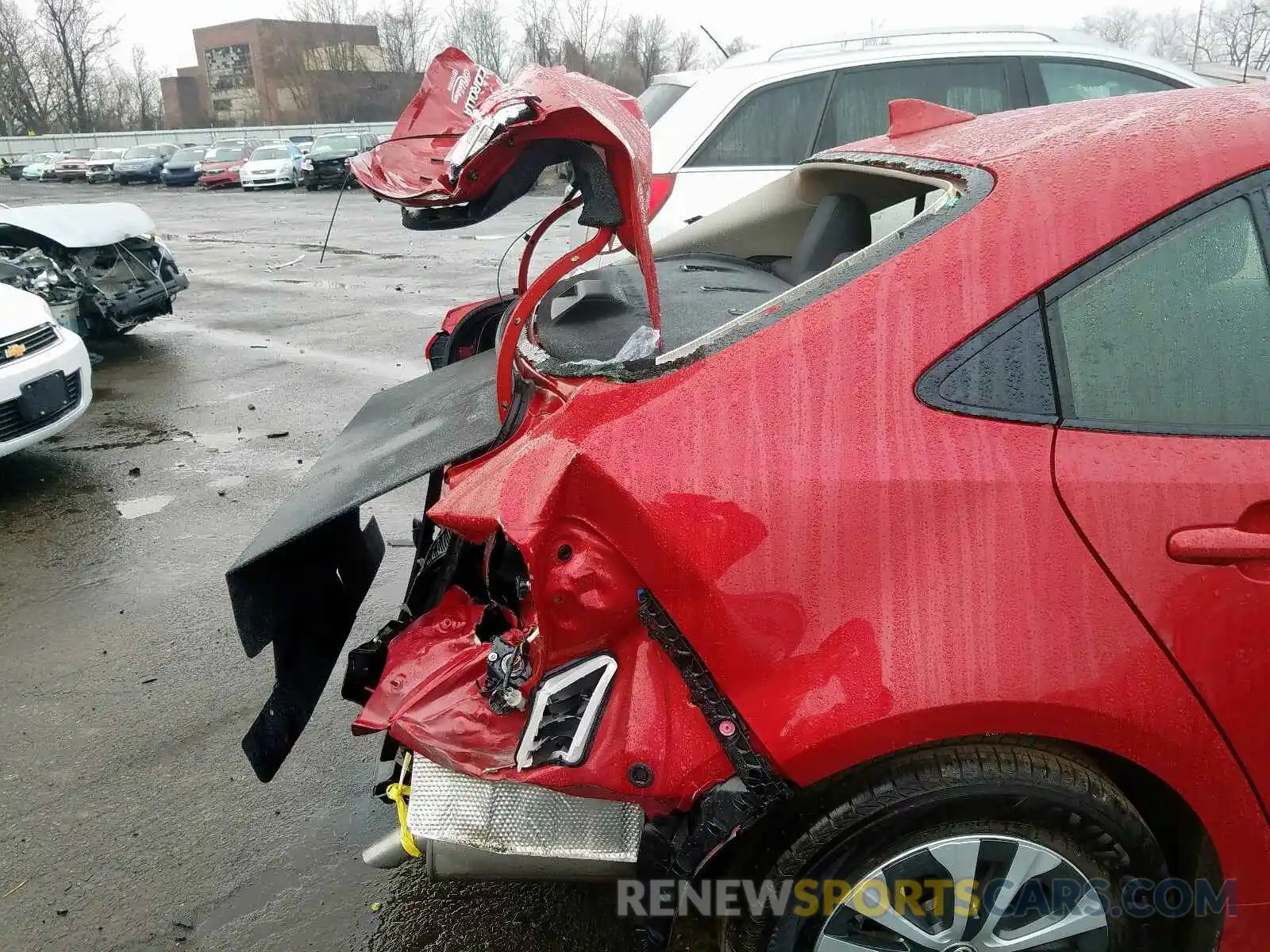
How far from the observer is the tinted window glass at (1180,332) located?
1.49 m

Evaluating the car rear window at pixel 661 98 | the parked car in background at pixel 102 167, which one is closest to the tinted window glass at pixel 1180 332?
the car rear window at pixel 661 98

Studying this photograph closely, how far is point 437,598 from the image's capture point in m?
2.21

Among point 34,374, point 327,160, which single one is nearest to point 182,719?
point 34,374

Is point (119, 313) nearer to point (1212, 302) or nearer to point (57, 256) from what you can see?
point (57, 256)

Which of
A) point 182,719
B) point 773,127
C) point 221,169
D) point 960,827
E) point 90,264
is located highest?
point 773,127

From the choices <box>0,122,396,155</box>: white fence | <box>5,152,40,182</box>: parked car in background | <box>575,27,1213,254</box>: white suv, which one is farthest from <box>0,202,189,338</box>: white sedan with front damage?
<box>0,122,396,155</box>: white fence

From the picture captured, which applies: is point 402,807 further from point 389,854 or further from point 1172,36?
point 1172,36

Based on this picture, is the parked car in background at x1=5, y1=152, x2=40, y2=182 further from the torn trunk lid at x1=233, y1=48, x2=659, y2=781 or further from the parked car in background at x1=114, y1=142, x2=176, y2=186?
the torn trunk lid at x1=233, y1=48, x2=659, y2=781

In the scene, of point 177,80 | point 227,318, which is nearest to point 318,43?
point 177,80

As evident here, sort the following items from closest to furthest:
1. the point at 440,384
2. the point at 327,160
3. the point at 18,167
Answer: the point at 440,384 → the point at 327,160 → the point at 18,167

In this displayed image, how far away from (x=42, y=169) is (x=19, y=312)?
A: 43.7m

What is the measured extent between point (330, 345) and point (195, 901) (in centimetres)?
636

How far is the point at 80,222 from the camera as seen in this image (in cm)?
768

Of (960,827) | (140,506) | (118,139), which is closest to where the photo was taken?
(960,827)
